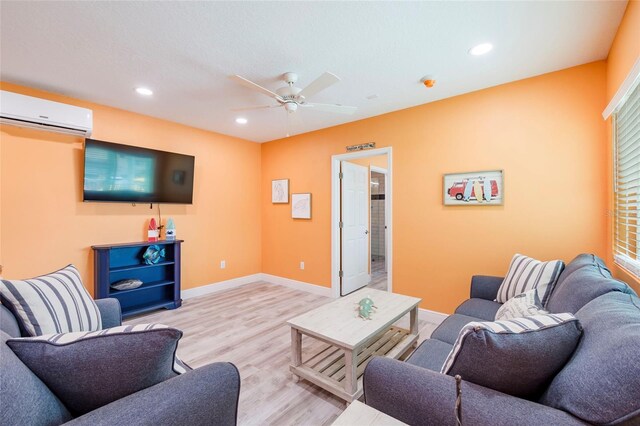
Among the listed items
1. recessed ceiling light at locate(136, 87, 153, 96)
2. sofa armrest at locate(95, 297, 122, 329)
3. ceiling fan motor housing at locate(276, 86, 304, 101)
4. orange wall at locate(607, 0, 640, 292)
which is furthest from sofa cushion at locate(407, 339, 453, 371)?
recessed ceiling light at locate(136, 87, 153, 96)

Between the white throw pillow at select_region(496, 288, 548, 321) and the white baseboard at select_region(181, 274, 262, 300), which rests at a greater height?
the white throw pillow at select_region(496, 288, 548, 321)

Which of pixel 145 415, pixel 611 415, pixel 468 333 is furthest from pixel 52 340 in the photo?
pixel 611 415

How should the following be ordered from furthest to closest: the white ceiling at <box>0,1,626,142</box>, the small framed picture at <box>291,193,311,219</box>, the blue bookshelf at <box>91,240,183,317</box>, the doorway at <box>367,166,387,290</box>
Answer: the doorway at <box>367,166,387,290</box>
the small framed picture at <box>291,193,311,219</box>
the blue bookshelf at <box>91,240,183,317</box>
the white ceiling at <box>0,1,626,142</box>

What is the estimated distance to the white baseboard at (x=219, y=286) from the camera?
4.11 meters

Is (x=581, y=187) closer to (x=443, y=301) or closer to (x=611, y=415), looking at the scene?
(x=443, y=301)

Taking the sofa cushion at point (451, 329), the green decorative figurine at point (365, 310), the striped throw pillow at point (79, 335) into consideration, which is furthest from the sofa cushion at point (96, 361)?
the sofa cushion at point (451, 329)

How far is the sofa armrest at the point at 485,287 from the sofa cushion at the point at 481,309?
0.08 metres

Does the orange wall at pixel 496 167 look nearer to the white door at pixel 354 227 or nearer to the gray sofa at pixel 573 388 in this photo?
the white door at pixel 354 227

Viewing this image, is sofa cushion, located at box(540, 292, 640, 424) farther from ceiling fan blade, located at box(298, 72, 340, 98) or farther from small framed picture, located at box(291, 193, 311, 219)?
small framed picture, located at box(291, 193, 311, 219)

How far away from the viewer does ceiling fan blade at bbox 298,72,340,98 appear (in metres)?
2.08

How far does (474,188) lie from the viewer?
2930 mm

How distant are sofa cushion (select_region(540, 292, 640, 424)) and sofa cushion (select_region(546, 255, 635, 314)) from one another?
13.9 inches

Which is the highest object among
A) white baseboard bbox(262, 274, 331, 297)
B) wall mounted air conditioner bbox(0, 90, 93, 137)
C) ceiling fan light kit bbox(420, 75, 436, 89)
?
ceiling fan light kit bbox(420, 75, 436, 89)

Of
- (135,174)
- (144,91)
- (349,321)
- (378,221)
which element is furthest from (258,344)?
(378,221)
